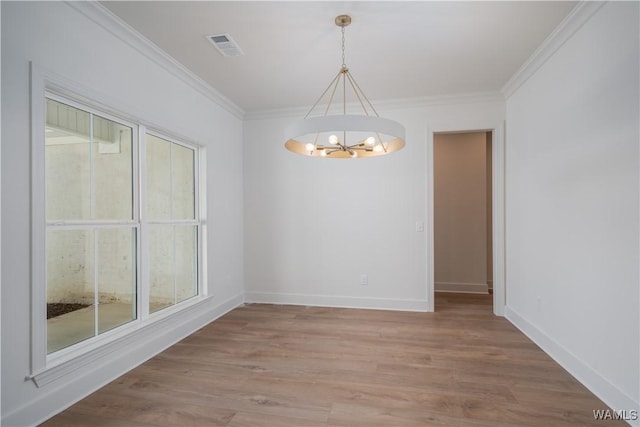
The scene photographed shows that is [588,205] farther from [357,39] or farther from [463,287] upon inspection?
[463,287]

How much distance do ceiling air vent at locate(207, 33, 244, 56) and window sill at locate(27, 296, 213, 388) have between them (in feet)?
8.27

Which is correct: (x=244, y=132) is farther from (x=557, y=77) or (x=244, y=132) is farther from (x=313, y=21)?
(x=557, y=77)

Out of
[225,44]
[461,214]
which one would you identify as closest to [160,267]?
[225,44]

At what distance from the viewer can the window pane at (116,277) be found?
2525 mm

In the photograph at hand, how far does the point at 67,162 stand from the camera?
2254 millimetres

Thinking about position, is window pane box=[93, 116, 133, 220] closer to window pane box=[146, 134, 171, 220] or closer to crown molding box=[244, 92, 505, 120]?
window pane box=[146, 134, 171, 220]

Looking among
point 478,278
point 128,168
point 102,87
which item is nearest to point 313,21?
point 102,87

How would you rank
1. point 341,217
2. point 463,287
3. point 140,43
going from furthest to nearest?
point 463,287 → point 341,217 → point 140,43

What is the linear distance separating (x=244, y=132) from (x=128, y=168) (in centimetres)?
220

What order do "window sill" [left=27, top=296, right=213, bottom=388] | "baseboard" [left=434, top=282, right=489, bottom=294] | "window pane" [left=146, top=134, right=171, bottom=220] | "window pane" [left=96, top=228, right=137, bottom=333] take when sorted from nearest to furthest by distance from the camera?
1. "window sill" [left=27, top=296, right=213, bottom=388]
2. "window pane" [left=96, top=228, right=137, bottom=333]
3. "window pane" [left=146, top=134, right=171, bottom=220]
4. "baseboard" [left=434, top=282, right=489, bottom=294]

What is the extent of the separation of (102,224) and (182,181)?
3.86ft

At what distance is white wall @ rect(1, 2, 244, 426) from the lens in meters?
1.80

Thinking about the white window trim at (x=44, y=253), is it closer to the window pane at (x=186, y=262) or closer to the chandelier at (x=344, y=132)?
the window pane at (x=186, y=262)

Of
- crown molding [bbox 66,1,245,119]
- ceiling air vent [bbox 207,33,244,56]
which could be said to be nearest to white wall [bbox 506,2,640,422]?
ceiling air vent [bbox 207,33,244,56]
